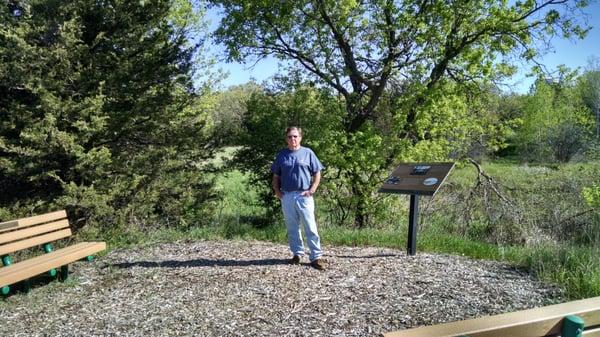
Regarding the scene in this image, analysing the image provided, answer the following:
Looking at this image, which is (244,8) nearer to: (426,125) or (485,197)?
(426,125)

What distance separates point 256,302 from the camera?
4.76 metres

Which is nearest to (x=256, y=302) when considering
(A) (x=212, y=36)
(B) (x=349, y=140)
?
(B) (x=349, y=140)

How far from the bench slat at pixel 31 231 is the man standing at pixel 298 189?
3.11 metres

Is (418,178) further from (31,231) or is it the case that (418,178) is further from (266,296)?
(31,231)

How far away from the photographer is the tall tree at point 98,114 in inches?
350

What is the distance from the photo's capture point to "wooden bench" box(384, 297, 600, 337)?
1783 mm

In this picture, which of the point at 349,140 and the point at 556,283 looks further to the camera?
the point at 349,140

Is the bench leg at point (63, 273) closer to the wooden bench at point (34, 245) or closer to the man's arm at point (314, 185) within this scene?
the wooden bench at point (34, 245)

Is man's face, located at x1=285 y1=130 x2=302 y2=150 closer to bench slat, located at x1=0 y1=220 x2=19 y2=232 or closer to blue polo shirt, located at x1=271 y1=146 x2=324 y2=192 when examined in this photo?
blue polo shirt, located at x1=271 y1=146 x2=324 y2=192

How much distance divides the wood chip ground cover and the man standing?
12.3 inches

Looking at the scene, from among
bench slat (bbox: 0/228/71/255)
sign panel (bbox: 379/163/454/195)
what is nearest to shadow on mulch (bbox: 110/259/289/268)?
bench slat (bbox: 0/228/71/255)

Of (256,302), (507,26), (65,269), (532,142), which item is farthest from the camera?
(532,142)

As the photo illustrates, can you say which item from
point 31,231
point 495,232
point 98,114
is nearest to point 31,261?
point 31,231

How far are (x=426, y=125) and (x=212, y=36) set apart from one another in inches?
258
